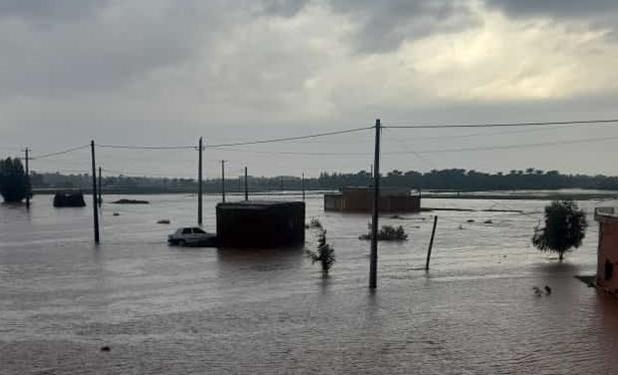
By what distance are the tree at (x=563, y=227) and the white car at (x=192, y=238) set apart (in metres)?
20.8

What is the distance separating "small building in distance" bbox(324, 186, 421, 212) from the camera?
113m

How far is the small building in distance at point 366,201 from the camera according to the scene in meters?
113

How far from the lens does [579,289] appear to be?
2792cm

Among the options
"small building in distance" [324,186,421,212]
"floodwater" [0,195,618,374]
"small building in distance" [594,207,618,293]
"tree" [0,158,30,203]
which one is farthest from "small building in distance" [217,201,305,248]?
"tree" [0,158,30,203]

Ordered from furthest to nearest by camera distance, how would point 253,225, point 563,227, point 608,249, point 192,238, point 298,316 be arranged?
point 192,238 → point 253,225 → point 563,227 → point 608,249 → point 298,316

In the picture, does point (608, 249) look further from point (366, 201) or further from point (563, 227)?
point (366, 201)

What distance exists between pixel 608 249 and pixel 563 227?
13760 mm

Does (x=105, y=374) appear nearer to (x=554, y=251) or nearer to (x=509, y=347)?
(x=509, y=347)

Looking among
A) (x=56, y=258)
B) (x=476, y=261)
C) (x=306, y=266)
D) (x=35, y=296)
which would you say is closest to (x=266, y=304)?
(x=35, y=296)

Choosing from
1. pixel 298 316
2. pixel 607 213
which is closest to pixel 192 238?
pixel 298 316

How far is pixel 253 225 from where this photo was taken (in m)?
46.2

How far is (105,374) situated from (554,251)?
31391 millimetres

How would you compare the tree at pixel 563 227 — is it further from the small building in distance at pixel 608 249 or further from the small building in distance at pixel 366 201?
the small building in distance at pixel 366 201

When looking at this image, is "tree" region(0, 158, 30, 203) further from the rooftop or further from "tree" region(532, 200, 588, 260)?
the rooftop
